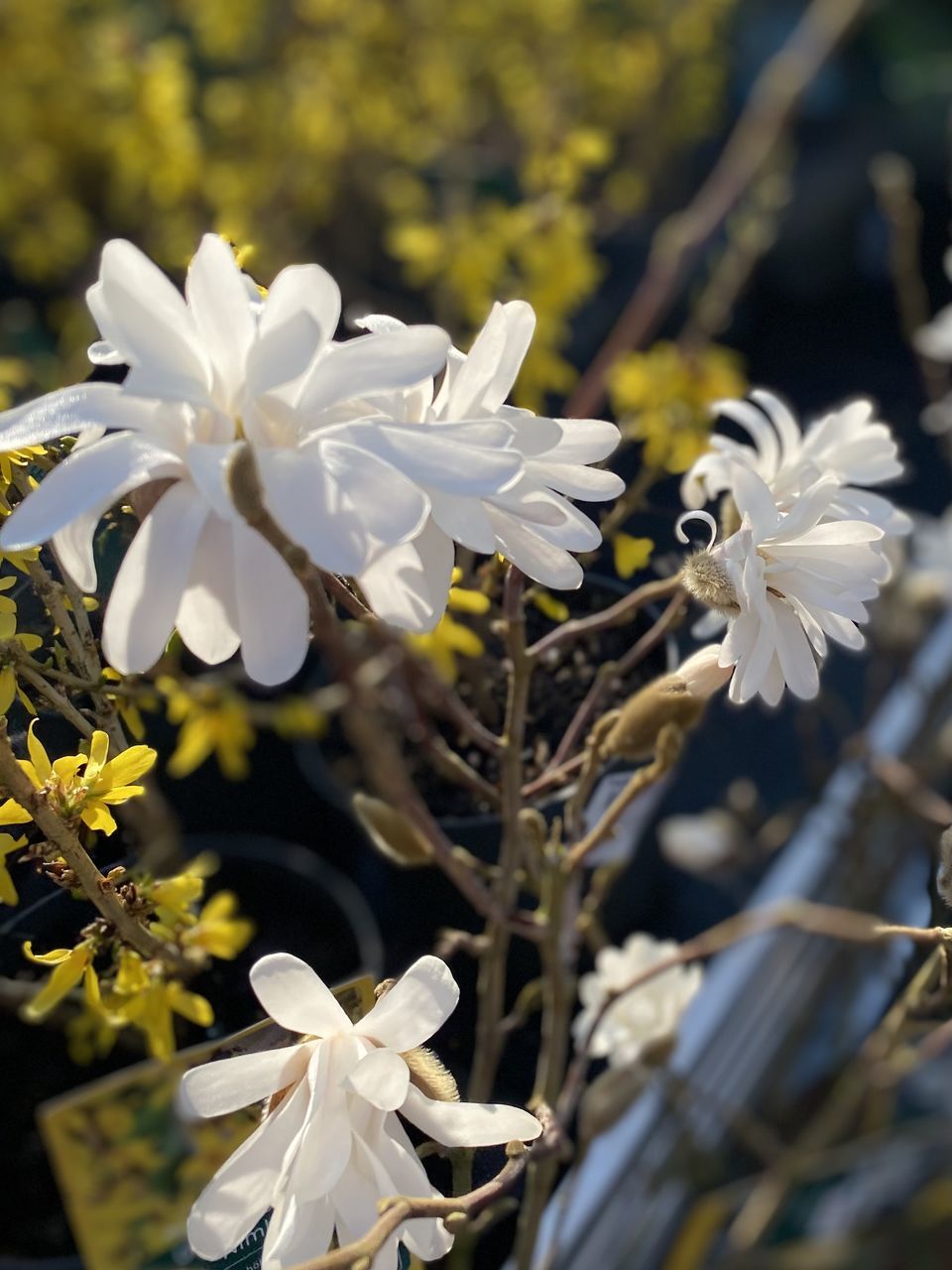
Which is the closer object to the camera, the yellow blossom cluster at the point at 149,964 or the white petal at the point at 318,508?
the white petal at the point at 318,508

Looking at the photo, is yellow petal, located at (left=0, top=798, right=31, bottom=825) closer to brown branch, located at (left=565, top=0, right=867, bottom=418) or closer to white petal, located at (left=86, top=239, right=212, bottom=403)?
white petal, located at (left=86, top=239, right=212, bottom=403)

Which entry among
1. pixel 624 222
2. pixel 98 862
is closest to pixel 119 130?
pixel 624 222

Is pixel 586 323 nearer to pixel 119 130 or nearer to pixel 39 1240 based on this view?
pixel 119 130

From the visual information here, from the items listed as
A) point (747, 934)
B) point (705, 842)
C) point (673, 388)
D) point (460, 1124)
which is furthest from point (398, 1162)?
point (673, 388)

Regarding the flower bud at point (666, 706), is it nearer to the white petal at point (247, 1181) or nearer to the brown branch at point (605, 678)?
the brown branch at point (605, 678)

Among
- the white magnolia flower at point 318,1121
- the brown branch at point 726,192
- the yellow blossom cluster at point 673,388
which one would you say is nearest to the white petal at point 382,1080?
the white magnolia flower at point 318,1121

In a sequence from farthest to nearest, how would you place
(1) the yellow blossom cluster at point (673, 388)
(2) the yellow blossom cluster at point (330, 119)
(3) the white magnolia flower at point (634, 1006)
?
(2) the yellow blossom cluster at point (330, 119) < (1) the yellow blossom cluster at point (673, 388) < (3) the white magnolia flower at point (634, 1006)

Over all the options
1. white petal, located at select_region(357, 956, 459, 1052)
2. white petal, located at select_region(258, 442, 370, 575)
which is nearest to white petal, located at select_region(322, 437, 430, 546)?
white petal, located at select_region(258, 442, 370, 575)
